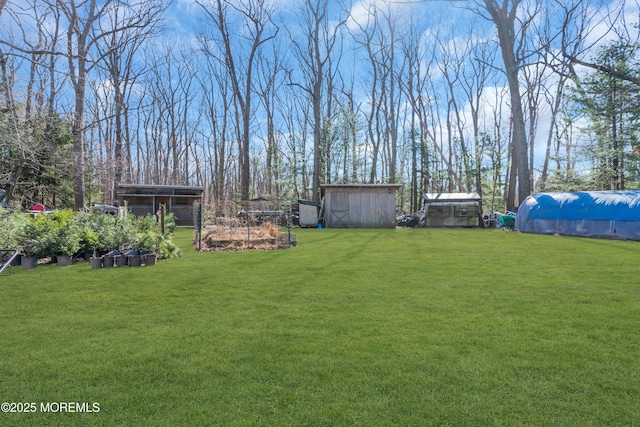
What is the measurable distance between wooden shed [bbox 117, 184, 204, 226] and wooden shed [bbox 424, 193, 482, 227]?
14.3 m

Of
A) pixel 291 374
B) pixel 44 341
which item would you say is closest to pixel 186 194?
pixel 44 341

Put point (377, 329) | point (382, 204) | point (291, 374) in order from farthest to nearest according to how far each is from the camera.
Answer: point (382, 204), point (377, 329), point (291, 374)

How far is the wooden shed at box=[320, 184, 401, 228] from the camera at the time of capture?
19969 mm

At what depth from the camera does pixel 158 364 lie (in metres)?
2.62

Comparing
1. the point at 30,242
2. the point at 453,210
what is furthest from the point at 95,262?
the point at 453,210

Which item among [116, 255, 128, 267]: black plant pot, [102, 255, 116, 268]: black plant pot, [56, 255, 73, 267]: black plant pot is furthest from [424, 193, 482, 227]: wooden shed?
[56, 255, 73, 267]: black plant pot

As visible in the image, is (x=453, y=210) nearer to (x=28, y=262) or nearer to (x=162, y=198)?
(x=162, y=198)

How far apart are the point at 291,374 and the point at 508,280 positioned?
173 inches

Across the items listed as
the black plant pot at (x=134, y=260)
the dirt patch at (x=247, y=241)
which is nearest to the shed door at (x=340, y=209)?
the dirt patch at (x=247, y=241)

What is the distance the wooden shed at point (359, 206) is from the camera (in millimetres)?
19969

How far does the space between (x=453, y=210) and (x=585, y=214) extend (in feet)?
24.8

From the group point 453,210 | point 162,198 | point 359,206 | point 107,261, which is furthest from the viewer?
point 162,198

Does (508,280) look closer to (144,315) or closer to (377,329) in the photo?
(377,329)

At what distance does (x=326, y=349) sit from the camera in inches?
114
